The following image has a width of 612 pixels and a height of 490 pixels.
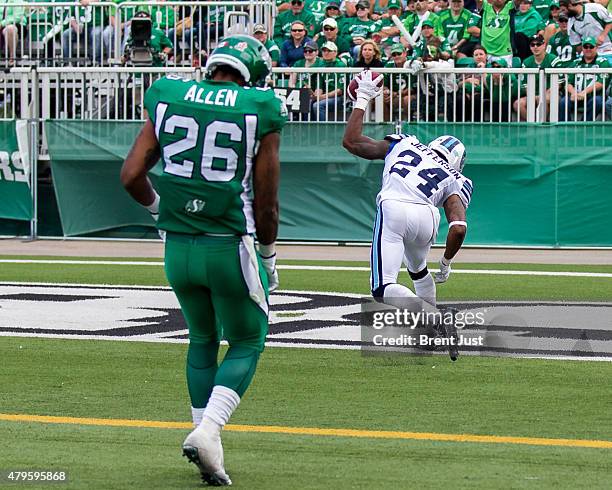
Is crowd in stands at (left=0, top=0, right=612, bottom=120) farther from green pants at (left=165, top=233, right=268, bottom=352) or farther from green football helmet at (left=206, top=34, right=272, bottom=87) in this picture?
green pants at (left=165, top=233, right=268, bottom=352)

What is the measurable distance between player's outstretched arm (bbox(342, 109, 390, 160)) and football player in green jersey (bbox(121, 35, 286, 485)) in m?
4.03

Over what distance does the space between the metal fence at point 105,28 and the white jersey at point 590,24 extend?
15.9ft

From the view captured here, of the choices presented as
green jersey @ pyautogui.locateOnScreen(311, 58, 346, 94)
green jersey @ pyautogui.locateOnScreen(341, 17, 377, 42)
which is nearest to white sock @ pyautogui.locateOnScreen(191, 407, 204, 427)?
green jersey @ pyautogui.locateOnScreen(311, 58, 346, 94)

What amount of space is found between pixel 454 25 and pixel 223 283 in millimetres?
14379

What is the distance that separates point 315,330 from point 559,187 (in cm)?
764

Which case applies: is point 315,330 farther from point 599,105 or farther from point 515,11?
point 515,11

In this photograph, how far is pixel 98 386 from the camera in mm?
8273

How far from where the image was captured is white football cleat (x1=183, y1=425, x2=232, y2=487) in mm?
5445

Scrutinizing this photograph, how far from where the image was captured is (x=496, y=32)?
1909 cm

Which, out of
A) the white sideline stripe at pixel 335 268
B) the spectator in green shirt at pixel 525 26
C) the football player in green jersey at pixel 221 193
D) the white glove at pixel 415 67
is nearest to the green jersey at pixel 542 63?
the spectator in green shirt at pixel 525 26

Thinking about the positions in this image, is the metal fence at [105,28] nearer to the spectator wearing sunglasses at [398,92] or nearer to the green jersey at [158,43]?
the green jersey at [158,43]

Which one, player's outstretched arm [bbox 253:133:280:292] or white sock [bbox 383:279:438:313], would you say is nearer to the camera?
player's outstretched arm [bbox 253:133:280:292]

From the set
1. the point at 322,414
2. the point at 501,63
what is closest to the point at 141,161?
the point at 322,414

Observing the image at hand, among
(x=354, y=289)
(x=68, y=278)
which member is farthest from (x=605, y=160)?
(x=68, y=278)
